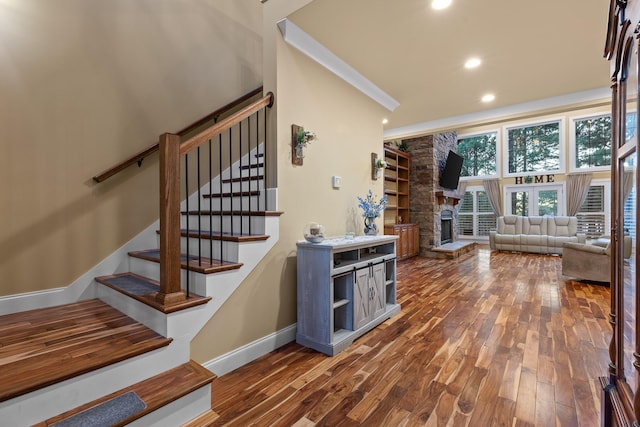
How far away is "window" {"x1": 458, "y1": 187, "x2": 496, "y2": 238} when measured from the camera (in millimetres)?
10336

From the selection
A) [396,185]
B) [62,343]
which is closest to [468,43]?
[62,343]

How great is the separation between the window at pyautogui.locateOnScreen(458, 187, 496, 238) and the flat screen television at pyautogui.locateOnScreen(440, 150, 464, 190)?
232cm

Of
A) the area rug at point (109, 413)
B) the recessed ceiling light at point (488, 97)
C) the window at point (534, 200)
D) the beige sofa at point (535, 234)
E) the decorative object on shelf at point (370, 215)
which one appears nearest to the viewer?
the area rug at point (109, 413)

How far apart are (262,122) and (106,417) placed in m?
2.31

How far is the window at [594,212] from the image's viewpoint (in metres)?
8.46

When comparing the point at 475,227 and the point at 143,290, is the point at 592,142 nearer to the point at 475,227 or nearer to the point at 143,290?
the point at 475,227

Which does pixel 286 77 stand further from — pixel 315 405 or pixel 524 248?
pixel 524 248

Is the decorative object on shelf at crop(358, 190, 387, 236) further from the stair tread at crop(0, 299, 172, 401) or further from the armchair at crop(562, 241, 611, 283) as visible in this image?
the armchair at crop(562, 241, 611, 283)

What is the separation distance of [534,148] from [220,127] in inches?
434

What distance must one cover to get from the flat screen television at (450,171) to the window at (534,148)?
2711mm

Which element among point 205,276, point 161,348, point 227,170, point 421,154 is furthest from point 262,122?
point 421,154

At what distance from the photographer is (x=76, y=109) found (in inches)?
96.2

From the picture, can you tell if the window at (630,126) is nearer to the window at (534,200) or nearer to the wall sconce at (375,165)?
the wall sconce at (375,165)

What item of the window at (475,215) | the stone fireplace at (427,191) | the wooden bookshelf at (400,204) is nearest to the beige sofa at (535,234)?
the window at (475,215)
